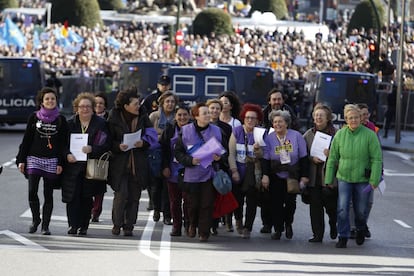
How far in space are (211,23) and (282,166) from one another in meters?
59.7

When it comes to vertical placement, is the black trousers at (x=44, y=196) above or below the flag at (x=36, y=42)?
above

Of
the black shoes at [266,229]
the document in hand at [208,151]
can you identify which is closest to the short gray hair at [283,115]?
A: the document in hand at [208,151]

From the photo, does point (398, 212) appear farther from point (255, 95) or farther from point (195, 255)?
point (255, 95)

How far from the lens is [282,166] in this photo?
1623cm

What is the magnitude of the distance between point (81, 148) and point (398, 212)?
6.36 metres

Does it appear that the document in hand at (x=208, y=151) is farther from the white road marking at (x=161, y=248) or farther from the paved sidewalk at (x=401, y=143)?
the paved sidewalk at (x=401, y=143)

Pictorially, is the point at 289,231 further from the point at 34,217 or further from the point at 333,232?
the point at 34,217

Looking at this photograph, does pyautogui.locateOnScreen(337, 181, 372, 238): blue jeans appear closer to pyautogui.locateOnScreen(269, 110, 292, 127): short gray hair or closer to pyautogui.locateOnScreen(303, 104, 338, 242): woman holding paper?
pyautogui.locateOnScreen(303, 104, 338, 242): woman holding paper

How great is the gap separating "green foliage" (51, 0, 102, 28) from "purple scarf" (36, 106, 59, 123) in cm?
5968

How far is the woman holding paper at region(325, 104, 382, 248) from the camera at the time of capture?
15.6 metres

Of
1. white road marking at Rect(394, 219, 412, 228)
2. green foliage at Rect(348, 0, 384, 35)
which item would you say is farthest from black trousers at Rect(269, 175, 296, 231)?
green foliage at Rect(348, 0, 384, 35)

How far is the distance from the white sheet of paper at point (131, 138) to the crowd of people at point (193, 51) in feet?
116

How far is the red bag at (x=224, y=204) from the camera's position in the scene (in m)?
16.1

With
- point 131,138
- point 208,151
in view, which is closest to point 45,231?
point 131,138
